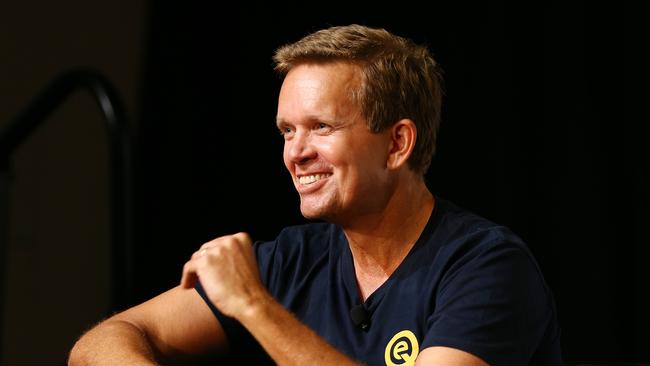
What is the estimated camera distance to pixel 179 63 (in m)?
3.69

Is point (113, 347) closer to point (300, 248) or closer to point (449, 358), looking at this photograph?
point (300, 248)

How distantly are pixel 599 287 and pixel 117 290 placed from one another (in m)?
2.07

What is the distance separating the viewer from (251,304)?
5.93 ft

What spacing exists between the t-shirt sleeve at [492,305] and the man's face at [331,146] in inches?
9.4

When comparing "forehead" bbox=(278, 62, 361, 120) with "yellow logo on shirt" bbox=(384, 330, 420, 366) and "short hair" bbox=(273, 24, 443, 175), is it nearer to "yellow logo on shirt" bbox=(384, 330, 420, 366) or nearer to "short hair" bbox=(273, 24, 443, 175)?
"short hair" bbox=(273, 24, 443, 175)

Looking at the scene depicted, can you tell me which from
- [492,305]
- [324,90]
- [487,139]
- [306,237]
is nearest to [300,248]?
[306,237]

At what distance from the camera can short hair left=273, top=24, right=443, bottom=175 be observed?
6.57 feet

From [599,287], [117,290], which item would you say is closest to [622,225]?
[599,287]

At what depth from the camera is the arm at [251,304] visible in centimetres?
175

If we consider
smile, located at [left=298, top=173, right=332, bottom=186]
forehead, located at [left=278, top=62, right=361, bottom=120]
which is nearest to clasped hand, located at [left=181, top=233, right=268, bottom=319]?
smile, located at [left=298, top=173, right=332, bottom=186]

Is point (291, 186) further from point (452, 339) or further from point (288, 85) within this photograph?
point (452, 339)

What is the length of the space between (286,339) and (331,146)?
1.33 ft

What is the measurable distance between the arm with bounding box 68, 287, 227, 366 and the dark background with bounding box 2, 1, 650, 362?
89cm

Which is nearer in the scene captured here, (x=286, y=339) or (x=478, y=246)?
(x=286, y=339)
